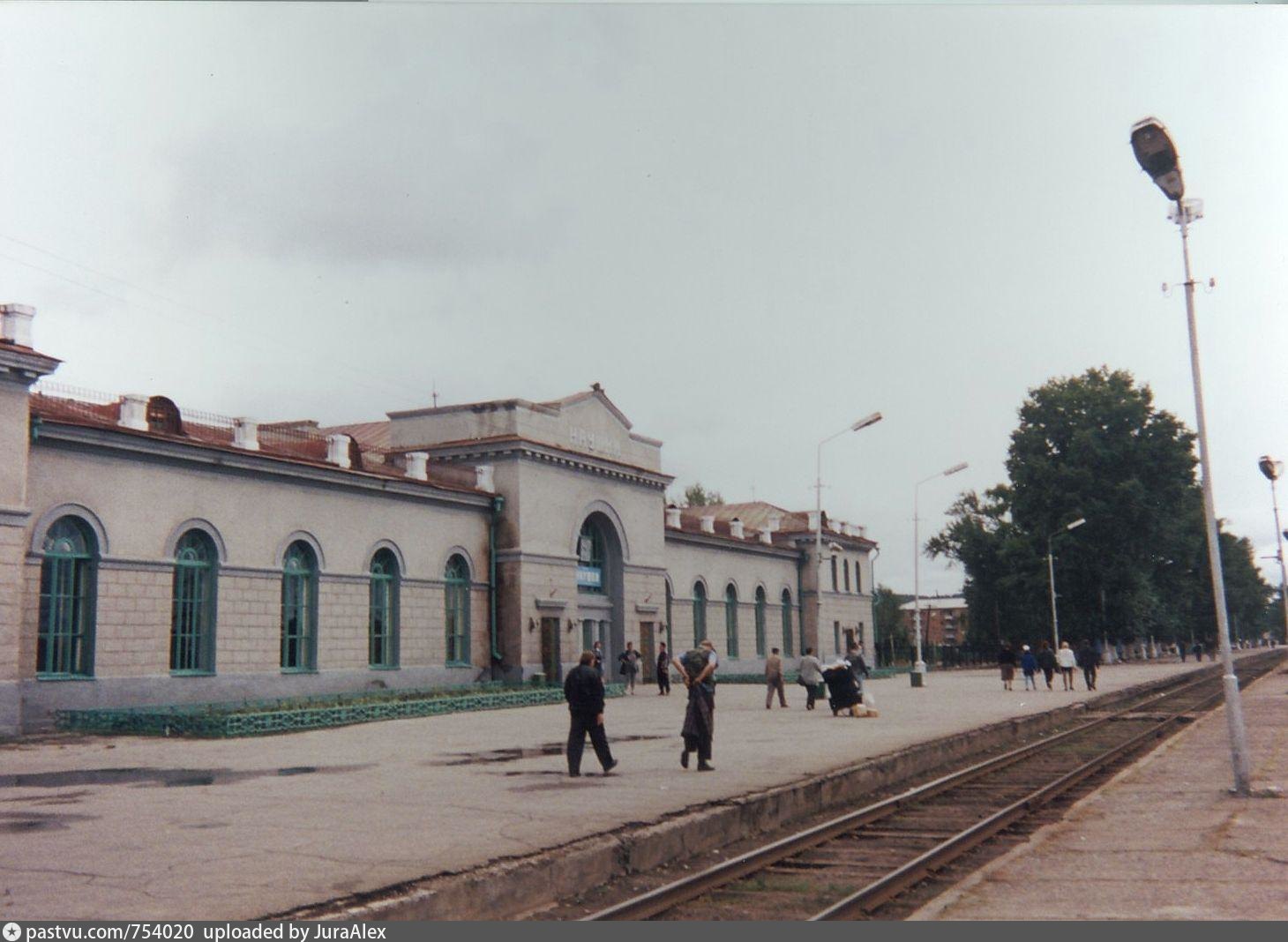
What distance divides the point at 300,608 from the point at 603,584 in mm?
13422

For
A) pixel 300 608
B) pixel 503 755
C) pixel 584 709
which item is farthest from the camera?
pixel 300 608

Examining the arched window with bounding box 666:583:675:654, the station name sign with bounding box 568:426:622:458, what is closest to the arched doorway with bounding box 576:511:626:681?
the station name sign with bounding box 568:426:622:458

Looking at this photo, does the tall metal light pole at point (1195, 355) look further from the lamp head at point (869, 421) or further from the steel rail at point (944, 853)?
the lamp head at point (869, 421)

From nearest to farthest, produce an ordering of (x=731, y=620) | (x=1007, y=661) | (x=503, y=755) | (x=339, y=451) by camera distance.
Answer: (x=503, y=755) < (x=339, y=451) < (x=1007, y=661) < (x=731, y=620)

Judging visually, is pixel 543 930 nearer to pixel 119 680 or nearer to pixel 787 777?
pixel 787 777

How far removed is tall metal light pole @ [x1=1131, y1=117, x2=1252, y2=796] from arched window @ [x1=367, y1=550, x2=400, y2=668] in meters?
21.9

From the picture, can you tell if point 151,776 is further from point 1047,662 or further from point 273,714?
point 1047,662

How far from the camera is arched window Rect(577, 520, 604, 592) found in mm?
38312

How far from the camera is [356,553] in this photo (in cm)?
2975

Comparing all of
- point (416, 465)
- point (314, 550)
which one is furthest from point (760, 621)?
point (314, 550)

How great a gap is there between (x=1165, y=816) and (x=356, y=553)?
22242 mm

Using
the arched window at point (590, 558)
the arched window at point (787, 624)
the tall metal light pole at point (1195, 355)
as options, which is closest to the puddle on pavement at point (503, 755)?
the tall metal light pole at point (1195, 355)

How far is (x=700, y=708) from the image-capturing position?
45.7ft

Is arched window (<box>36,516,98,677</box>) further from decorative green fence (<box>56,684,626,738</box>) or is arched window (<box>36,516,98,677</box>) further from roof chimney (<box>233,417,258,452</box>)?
roof chimney (<box>233,417,258,452</box>)
